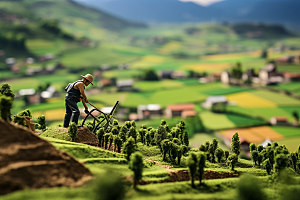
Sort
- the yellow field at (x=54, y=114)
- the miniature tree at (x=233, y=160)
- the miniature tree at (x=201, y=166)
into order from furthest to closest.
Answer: the yellow field at (x=54, y=114)
the miniature tree at (x=233, y=160)
the miniature tree at (x=201, y=166)

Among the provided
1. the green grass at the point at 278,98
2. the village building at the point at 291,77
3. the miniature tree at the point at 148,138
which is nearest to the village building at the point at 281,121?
the green grass at the point at 278,98

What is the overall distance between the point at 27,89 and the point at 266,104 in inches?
4299

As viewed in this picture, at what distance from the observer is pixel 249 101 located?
383ft

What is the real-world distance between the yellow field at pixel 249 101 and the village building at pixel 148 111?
3314cm

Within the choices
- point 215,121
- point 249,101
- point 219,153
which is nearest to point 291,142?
point 215,121

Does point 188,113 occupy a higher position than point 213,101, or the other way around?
point 213,101

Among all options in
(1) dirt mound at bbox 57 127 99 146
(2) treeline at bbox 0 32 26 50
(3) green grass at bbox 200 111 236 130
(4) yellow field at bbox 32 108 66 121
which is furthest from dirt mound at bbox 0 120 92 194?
(2) treeline at bbox 0 32 26 50

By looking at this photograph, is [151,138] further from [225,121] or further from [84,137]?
[225,121]

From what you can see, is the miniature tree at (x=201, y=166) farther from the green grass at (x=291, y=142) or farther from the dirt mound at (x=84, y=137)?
the green grass at (x=291, y=142)

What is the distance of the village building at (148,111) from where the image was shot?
106188mm

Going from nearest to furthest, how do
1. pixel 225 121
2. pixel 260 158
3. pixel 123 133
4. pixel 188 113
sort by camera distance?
1. pixel 123 133
2. pixel 260 158
3. pixel 225 121
4. pixel 188 113

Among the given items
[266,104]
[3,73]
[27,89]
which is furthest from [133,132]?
[3,73]

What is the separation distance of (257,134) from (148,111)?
133 feet

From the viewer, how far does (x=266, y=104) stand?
368ft
